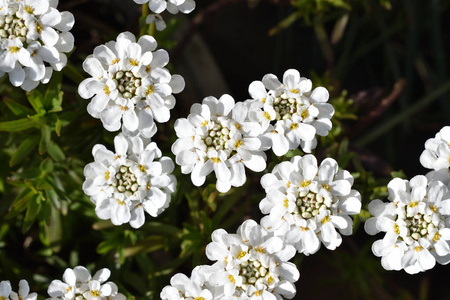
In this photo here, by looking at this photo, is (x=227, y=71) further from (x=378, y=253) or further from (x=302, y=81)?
(x=378, y=253)

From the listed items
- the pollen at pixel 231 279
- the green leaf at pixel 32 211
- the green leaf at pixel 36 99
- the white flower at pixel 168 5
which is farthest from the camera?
the green leaf at pixel 32 211

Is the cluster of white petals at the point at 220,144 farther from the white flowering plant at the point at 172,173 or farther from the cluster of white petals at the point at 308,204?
the cluster of white petals at the point at 308,204

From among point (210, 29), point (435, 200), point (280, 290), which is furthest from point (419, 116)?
point (280, 290)

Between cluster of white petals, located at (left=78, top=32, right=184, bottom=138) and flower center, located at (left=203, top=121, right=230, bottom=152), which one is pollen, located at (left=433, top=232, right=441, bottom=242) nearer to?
flower center, located at (left=203, top=121, right=230, bottom=152)

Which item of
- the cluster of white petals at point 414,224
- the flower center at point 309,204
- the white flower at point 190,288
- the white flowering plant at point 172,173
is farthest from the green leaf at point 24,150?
the cluster of white petals at point 414,224

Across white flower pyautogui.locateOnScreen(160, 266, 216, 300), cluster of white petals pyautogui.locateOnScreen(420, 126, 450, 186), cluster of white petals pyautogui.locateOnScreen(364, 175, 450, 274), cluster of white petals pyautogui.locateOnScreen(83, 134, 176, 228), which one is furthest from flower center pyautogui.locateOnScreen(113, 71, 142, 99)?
cluster of white petals pyautogui.locateOnScreen(420, 126, 450, 186)

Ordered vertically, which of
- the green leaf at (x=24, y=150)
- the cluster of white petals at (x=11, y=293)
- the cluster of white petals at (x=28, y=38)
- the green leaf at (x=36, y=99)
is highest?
the cluster of white petals at (x=28, y=38)

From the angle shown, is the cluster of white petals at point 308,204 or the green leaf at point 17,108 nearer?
the cluster of white petals at point 308,204
